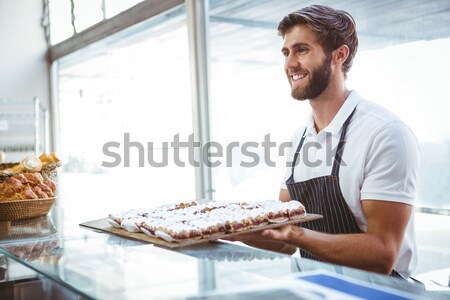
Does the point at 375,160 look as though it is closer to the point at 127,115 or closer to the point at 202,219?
the point at 202,219

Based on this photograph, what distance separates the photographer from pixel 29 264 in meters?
1.20

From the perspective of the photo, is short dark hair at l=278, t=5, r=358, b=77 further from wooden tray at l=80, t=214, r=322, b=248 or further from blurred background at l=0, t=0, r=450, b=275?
wooden tray at l=80, t=214, r=322, b=248

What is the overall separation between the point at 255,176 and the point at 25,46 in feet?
13.4

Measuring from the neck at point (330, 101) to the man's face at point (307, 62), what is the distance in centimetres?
3

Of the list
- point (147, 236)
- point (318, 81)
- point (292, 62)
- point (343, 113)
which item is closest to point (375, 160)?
point (343, 113)

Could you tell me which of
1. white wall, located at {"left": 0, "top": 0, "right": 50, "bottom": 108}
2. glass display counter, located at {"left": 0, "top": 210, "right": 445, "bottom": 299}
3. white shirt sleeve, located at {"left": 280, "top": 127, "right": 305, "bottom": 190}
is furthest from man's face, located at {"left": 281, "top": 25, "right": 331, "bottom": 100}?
white wall, located at {"left": 0, "top": 0, "right": 50, "bottom": 108}

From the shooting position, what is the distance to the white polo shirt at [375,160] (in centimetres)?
166

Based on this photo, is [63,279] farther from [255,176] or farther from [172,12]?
[172,12]

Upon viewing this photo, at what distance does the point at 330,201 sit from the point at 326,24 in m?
0.64

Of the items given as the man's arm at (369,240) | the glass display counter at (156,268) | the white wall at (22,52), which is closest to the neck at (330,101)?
the man's arm at (369,240)

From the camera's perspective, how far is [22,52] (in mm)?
6191

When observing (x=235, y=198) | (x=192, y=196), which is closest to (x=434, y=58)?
(x=235, y=198)

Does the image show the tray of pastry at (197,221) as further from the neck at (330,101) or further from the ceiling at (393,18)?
the ceiling at (393,18)

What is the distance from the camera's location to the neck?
199cm
